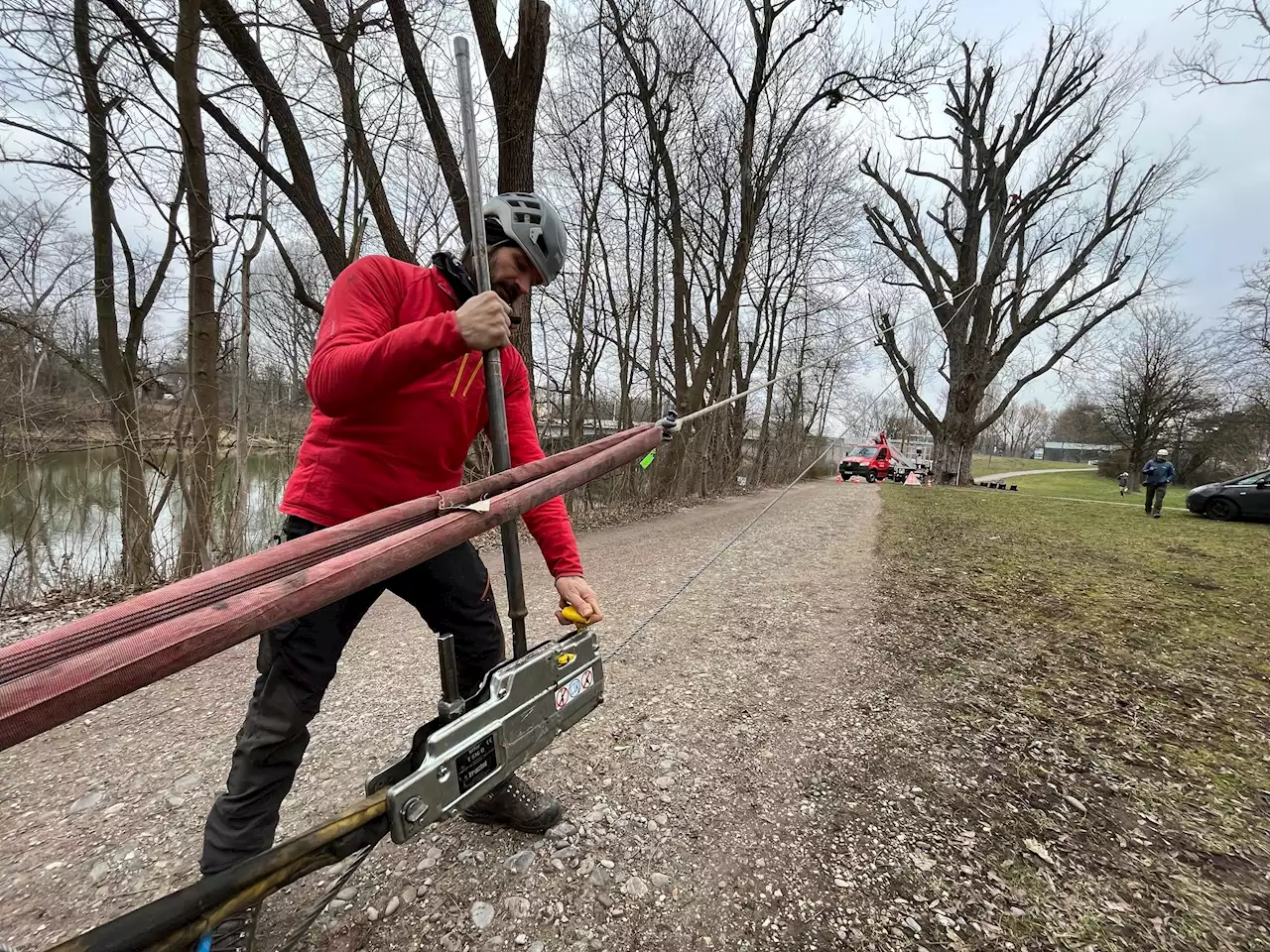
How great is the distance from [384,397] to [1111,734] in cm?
342

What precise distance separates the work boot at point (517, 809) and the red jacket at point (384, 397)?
84 centimetres

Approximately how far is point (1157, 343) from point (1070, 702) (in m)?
34.6

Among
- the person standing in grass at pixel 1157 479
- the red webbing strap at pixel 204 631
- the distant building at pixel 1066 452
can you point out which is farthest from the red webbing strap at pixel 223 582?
the distant building at pixel 1066 452

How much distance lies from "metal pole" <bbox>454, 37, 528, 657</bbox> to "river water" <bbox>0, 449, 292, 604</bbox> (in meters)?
4.97

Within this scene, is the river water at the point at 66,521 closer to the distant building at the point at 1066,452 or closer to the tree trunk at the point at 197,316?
the tree trunk at the point at 197,316

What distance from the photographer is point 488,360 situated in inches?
61.4

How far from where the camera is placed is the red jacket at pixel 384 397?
1.24 m

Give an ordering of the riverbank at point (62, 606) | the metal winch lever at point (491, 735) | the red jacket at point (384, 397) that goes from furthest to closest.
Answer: the riverbank at point (62, 606), the red jacket at point (384, 397), the metal winch lever at point (491, 735)

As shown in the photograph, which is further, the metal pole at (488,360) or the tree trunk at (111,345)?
the tree trunk at (111,345)

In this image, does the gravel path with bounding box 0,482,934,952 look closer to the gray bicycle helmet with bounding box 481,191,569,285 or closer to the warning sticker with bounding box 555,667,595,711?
the warning sticker with bounding box 555,667,595,711

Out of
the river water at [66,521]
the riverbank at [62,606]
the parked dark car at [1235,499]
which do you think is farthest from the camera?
the parked dark car at [1235,499]

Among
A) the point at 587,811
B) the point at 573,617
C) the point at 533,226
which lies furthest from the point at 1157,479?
the point at 533,226

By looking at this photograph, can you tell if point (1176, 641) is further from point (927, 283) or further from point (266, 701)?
point (927, 283)

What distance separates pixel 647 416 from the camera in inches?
561
